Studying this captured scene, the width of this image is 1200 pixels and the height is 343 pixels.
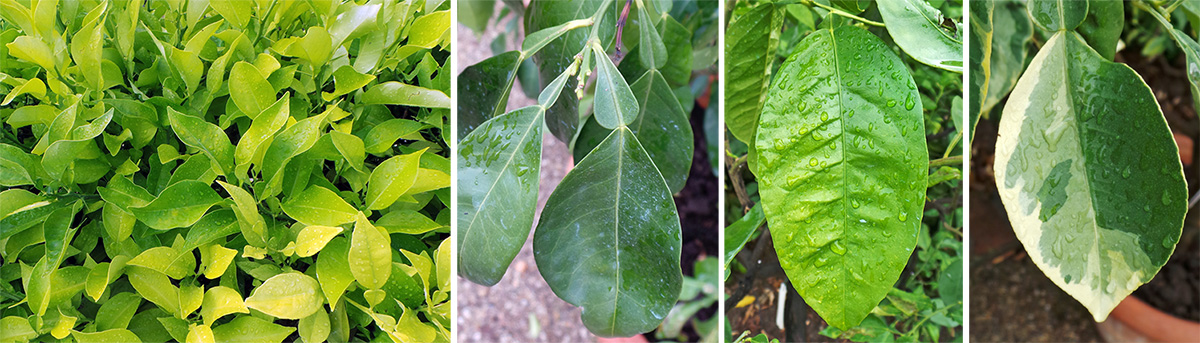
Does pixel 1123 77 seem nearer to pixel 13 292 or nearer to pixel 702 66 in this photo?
pixel 702 66

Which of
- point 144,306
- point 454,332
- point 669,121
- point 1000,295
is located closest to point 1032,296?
point 1000,295

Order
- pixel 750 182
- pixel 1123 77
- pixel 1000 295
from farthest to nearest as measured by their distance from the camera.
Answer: pixel 1000 295 → pixel 750 182 → pixel 1123 77

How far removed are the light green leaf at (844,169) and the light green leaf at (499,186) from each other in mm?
130

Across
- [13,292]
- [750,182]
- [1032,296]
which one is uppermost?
[13,292]

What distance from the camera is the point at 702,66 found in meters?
0.58

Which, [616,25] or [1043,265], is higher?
[616,25]

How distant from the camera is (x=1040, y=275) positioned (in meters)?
0.84

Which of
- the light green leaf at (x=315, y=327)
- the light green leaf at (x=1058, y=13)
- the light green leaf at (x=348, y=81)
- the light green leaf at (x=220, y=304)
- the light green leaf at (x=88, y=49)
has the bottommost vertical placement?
the light green leaf at (x=315, y=327)

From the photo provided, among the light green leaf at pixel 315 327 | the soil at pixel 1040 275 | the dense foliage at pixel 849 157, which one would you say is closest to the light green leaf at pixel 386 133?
the light green leaf at pixel 315 327

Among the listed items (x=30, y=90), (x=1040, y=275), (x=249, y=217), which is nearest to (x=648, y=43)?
(x=249, y=217)

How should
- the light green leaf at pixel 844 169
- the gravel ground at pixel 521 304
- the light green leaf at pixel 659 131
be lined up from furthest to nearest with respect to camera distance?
the gravel ground at pixel 521 304
the light green leaf at pixel 659 131
the light green leaf at pixel 844 169

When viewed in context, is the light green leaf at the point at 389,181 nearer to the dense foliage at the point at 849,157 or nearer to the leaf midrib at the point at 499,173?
the leaf midrib at the point at 499,173

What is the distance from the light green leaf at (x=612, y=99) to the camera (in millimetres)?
365

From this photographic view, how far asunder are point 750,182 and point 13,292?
0.52m
